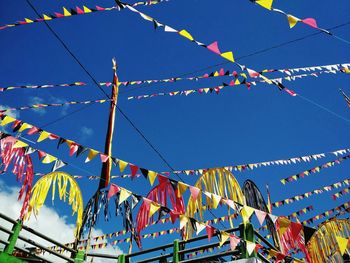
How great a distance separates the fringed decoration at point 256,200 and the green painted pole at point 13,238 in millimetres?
6216

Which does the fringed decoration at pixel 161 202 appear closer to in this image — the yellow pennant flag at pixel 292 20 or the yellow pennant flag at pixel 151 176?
the yellow pennant flag at pixel 151 176

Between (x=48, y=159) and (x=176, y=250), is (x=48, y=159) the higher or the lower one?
the higher one

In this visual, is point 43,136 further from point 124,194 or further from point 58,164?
point 124,194

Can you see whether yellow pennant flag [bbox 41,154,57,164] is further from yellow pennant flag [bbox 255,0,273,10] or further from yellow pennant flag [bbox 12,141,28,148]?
yellow pennant flag [bbox 255,0,273,10]


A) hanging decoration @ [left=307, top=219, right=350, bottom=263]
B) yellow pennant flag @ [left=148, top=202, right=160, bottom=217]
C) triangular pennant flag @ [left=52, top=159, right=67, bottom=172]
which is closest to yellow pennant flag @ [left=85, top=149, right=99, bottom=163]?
triangular pennant flag @ [left=52, top=159, right=67, bottom=172]

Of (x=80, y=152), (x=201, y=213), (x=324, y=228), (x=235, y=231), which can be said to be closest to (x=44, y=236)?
(x=80, y=152)

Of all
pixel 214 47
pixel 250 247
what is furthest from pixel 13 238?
pixel 214 47

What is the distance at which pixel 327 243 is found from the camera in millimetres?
8727

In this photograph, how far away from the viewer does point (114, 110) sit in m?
12.9

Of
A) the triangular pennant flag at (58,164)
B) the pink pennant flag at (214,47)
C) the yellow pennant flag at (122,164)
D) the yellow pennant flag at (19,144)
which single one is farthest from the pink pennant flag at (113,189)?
the pink pennant flag at (214,47)

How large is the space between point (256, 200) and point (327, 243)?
2.47m

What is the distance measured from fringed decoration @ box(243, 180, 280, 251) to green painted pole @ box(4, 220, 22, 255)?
6.22 m

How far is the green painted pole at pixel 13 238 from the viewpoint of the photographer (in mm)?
8250

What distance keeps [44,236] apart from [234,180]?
5.62 metres
